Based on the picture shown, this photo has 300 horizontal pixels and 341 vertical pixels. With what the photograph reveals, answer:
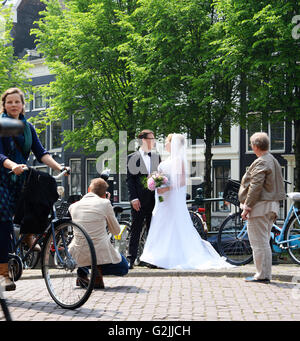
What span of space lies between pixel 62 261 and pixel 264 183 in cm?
289

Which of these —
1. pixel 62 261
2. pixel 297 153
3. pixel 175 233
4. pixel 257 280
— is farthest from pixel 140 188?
pixel 297 153

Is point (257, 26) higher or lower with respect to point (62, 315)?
higher

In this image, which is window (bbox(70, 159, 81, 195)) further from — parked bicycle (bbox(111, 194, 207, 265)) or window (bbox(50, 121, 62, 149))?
parked bicycle (bbox(111, 194, 207, 265))

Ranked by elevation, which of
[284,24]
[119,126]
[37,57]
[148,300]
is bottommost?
[148,300]

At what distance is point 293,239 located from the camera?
339 inches

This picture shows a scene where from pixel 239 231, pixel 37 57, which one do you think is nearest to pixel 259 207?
pixel 239 231

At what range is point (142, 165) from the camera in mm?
9359

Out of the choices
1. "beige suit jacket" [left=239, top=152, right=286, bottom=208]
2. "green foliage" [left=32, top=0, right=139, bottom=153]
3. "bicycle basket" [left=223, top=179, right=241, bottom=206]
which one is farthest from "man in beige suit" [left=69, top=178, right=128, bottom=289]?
"green foliage" [left=32, top=0, right=139, bottom=153]

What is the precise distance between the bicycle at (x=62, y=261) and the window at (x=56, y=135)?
3541 cm

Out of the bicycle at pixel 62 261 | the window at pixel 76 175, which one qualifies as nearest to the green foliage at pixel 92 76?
the window at pixel 76 175

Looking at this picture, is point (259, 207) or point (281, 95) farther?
point (281, 95)

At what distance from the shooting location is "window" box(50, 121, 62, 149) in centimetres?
4075

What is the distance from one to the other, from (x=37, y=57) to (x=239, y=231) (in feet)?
126
